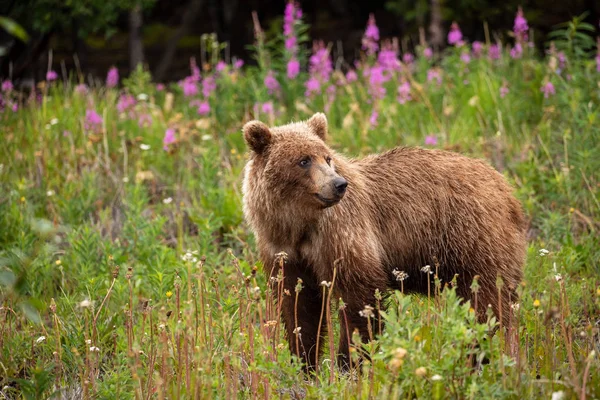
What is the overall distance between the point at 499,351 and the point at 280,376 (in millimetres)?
924

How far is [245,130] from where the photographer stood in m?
4.46

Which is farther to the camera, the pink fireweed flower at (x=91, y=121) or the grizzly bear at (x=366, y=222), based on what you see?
the pink fireweed flower at (x=91, y=121)

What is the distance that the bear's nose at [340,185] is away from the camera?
409 cm

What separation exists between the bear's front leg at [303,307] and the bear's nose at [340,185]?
56cm

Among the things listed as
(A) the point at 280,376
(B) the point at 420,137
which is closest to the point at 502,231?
(A) the point at 280,376

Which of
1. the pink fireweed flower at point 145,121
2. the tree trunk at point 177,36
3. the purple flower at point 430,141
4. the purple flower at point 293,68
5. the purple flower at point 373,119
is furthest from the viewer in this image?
the tree trunk at point 177,36

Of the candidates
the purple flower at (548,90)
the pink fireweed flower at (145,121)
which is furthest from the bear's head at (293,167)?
the pink fireweed flower at (145,121)

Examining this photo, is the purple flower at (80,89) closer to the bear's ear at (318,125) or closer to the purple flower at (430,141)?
the purple flower at (430,141)

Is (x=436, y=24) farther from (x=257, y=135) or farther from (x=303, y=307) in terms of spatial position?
(x=303, y=307)

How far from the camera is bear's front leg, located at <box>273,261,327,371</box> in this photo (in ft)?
14.6

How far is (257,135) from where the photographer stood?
4.52m

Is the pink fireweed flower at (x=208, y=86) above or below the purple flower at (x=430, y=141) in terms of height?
above

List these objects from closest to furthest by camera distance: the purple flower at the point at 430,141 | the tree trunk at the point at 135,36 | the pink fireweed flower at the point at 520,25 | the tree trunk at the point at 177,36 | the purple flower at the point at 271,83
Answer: the purple flower at the point at 430,141 < the pink fireweed flower at the point at 520,25 < the purple flower at the point at 271,83 < the tree trunk at the point at 135,36 < the tree trunk at the point at 177,36

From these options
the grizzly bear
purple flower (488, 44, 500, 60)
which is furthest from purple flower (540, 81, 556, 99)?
the grizzly bear
